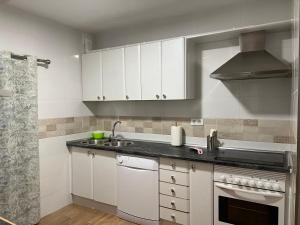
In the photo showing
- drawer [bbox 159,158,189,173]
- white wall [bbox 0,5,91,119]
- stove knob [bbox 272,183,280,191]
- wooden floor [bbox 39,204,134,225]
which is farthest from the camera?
wooden floor [bbox 39,204,134,225]

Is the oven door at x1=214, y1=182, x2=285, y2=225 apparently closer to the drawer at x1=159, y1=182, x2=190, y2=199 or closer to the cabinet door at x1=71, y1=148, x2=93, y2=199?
the drawer at x1=159, y1=182, x2=190, y2=199

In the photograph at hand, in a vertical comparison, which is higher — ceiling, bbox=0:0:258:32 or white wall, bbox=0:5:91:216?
ceiling, bbox=0:0:258:32

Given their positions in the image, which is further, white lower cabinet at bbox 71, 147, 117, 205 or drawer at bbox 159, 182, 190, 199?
white lower cabinet at bbox 71, 147, 117, 205

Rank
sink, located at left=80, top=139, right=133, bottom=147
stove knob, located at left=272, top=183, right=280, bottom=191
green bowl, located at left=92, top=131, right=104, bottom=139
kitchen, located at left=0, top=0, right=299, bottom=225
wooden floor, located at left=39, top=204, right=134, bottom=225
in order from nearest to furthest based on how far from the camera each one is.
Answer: stove knob, located at left=272, top=183, right=280, bottom=191
kitchen, located at left=0, top=0, right=299, bottom=225
wooden floor, located at left=39, top=204, right=134, bottom=225
sink, located at left=80, top=139, right=133, bottom=147
green bowl, located at left=92, top=131, right=104, bottom=139

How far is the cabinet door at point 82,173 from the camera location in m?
2.90

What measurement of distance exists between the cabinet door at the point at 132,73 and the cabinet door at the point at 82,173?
93 cm

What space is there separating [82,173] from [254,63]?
2.36 meters

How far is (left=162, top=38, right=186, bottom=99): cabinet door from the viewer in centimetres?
246

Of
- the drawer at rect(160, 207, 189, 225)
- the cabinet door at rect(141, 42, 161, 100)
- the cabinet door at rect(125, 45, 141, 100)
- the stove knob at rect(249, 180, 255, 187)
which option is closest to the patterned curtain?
the cabinet door at rect(125, 45, 141, 100)

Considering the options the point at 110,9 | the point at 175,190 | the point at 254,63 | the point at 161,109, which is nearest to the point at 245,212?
the point at 175,190

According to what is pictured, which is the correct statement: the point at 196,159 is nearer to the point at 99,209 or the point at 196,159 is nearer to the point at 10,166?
the point at 99,209

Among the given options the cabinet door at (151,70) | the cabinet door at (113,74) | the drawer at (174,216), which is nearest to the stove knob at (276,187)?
the drawer at (174,216)

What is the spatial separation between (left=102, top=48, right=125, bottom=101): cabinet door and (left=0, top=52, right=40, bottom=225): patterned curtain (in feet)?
2.78

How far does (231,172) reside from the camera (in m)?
2.02
